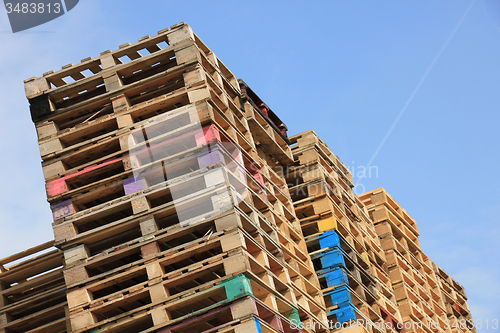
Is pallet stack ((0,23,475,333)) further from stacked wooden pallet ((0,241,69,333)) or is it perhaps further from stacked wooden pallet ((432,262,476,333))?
stacked wooden pallet ((432,262,476,333))

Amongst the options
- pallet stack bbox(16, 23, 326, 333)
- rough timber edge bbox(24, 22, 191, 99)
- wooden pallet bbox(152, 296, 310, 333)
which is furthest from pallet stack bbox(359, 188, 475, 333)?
rough timber edge bbox(24, 22, 191, 99)

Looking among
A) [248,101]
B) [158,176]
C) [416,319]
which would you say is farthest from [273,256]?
[416,319]

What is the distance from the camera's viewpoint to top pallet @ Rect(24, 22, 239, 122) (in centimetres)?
2170

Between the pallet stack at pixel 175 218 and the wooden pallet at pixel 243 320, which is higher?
the pallet stack at pixel 175 218

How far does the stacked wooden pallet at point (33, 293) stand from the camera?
2008 centimetres

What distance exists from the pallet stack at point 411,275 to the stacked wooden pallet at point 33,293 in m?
11.4

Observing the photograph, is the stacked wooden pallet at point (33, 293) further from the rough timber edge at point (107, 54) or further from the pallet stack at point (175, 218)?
the rough timber edge at point (107, 54)

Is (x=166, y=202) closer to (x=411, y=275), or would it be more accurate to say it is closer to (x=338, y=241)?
(x=338, y=241)

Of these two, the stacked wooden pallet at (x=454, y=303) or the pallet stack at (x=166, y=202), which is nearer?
the pallet stack at (x=166, y=202)

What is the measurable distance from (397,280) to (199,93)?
11359 mm

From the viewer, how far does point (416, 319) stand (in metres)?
27.5

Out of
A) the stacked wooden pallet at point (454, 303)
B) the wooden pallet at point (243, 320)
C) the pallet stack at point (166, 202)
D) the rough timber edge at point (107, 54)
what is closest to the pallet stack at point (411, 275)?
the stacked wooden pallet at point (454, 303)

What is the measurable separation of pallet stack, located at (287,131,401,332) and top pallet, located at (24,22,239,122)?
16.5 feet

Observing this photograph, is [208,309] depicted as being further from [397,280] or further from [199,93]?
[397,280]
